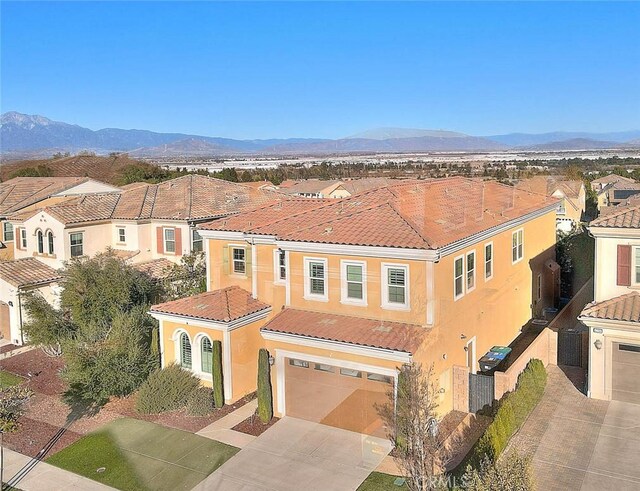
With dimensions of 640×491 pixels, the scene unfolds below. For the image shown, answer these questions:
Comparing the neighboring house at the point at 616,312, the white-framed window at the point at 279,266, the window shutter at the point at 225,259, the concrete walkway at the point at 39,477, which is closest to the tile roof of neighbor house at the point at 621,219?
the neighboring house at the point at 616,312

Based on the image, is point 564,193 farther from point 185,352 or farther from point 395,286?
point 185,352

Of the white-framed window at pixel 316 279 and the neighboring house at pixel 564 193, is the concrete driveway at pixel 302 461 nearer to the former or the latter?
the white-framed window at pixel 316 279

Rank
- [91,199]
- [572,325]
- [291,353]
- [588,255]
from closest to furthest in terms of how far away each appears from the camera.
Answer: [291,353]
[572,325]
[588,255]
[91,199]

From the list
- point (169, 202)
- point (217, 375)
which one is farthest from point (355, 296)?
point (169, 202)

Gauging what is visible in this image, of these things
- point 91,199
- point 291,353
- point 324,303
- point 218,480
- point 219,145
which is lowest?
point 218,480

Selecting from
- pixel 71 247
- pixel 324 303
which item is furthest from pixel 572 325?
pixel 71 247

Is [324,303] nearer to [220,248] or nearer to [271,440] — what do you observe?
[271,440]
